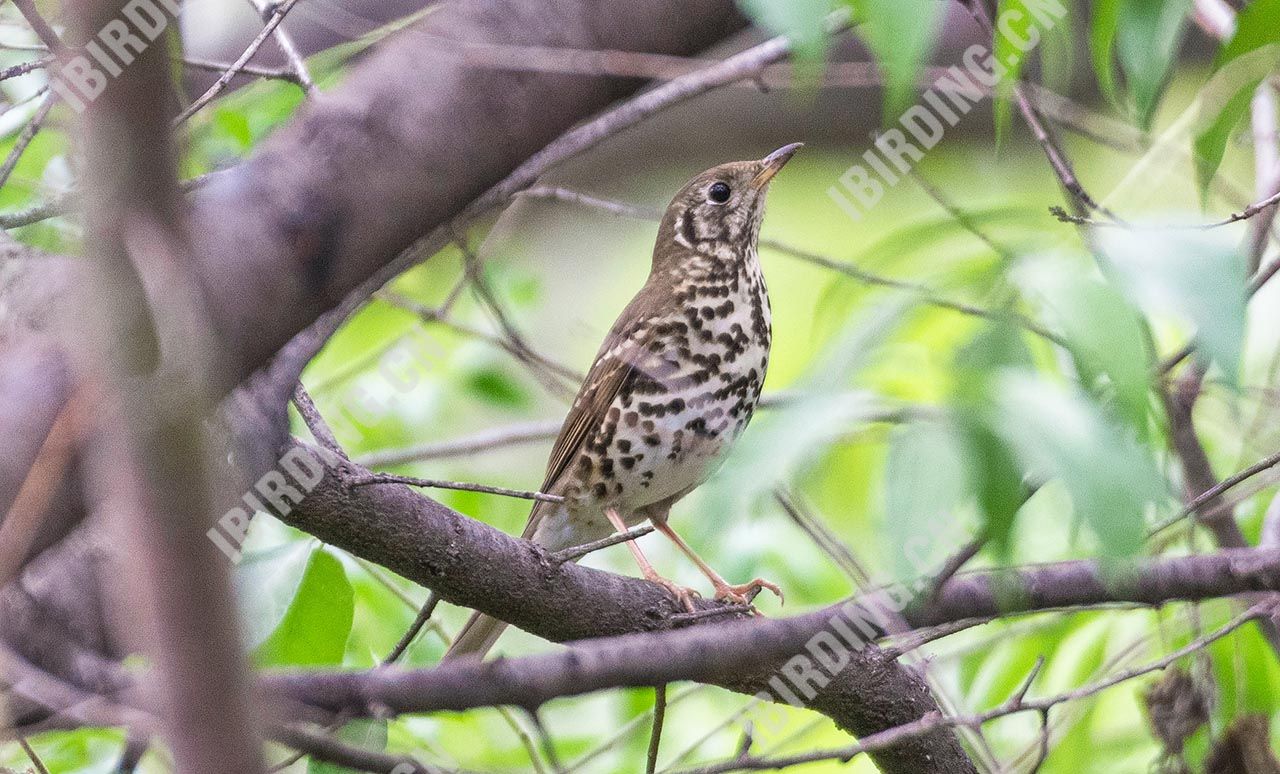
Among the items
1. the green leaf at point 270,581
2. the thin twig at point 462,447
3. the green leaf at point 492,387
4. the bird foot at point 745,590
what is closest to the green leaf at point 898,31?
the green leaf at point 270,581

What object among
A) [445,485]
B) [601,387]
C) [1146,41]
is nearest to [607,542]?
[445,485]

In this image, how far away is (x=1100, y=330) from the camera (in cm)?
132

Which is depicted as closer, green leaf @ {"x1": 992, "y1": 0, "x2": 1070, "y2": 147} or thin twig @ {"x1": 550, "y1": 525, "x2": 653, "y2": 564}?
green leaf @ {"x1": 992, "y1": 0, "x2": 1070, "y2": 147}

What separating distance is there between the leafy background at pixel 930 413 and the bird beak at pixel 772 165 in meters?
0.33

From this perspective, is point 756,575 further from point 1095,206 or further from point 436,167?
point 436,167

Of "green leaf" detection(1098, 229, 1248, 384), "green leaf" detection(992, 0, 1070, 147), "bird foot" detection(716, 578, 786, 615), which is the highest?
"green leaf" detection(992, 0, 1070, 147)

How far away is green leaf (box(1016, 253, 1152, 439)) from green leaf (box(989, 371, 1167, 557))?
46 mm

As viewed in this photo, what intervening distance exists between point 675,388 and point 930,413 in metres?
2.04

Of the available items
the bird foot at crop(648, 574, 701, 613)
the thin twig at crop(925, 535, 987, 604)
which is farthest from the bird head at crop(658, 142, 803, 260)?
the thin twig at crop(925, 535, 987, 604)

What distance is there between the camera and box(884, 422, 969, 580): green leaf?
123 centimetres

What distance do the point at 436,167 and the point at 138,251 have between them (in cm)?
53

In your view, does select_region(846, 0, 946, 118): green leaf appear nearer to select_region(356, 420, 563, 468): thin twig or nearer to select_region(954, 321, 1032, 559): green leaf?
select_region(954, 321, 1032, 559): green leaf

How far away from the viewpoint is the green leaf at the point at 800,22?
1.25m

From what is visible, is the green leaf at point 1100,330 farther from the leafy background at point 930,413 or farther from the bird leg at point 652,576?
the bird leg at point 652,576
